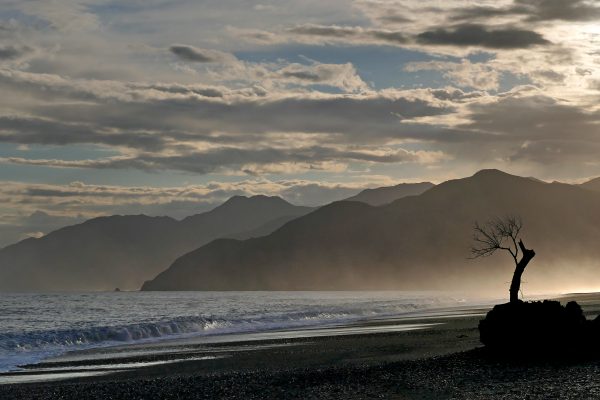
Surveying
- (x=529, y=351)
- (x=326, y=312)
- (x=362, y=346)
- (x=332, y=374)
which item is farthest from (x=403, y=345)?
(x=326, y=312)

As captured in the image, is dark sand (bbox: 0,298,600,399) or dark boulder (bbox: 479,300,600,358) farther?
dark boulder (bbox: 479,300,600,358)

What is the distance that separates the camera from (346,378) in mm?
25438

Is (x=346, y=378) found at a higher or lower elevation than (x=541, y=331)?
lower

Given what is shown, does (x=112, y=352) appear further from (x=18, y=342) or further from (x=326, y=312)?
(x=326, y=312)

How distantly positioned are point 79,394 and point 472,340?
1951cm

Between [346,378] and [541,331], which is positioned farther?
[541,331]

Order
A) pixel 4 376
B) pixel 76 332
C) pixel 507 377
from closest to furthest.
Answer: pixel 507 377
pixel 4 376
pixel 76 332

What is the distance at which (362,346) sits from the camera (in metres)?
38.2

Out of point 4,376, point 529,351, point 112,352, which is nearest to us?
point 529,351

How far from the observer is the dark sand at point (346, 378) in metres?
21.7

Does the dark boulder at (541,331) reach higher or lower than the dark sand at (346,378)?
higher

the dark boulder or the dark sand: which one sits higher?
the dark boulder

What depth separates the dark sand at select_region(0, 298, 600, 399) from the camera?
21.7m

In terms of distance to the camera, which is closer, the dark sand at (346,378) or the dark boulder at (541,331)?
the dark sand at (346,378)
